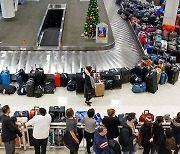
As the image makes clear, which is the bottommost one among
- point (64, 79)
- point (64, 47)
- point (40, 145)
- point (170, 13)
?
point (64, 79)

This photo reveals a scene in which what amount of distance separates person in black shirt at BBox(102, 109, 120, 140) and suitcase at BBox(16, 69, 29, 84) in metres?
5.19

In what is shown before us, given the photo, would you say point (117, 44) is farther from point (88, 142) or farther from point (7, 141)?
point (7, 141)

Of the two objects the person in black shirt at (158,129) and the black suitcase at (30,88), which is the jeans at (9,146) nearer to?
the person in black shirt at (158,129)

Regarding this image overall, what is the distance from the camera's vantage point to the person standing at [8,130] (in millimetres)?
6625

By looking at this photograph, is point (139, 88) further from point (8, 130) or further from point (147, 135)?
point (8, 130)

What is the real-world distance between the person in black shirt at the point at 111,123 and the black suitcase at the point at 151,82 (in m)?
4.35

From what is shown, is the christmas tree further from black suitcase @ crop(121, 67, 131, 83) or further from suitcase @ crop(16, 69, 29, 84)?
suitcase @ crop(16, 69, 29, 84)

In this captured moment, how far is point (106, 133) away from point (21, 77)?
17.9 ft

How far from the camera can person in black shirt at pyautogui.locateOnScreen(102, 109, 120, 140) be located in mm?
6914

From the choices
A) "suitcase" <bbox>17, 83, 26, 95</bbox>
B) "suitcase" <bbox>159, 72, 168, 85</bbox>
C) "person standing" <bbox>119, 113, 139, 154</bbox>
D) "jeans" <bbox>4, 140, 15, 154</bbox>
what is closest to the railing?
"jeans" <bbox>4, 140, 15, 154</bbox>

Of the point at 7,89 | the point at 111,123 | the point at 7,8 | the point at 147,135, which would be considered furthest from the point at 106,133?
the point at 7,8

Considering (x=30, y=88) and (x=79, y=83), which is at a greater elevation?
(x=79, y=83)

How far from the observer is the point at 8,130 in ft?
22.4

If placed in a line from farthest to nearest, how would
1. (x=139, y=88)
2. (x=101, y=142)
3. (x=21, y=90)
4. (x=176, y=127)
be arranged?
(x=139, y=88)
(x=21, y=90)
(x=176, y=127)
(x=101, y=142)
